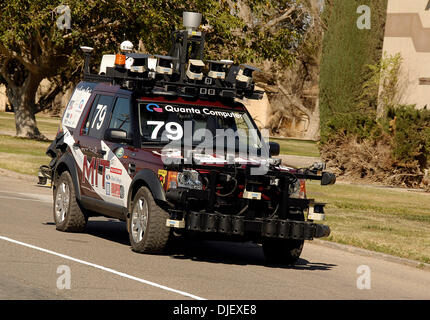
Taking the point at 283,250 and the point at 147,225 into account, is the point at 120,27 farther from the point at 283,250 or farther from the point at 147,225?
the point at 147,225

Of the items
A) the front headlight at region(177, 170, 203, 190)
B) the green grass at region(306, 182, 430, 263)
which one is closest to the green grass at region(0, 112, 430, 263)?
the green grass at region(306, 182, 430, 263)

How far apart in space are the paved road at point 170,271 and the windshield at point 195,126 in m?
1.52

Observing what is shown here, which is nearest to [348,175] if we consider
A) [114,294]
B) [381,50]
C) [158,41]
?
[158,41]

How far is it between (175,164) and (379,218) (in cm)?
919

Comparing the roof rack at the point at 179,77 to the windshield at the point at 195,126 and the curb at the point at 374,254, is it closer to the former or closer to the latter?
the windshield at the point at 195,126

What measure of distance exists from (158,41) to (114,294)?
2779 centimetres

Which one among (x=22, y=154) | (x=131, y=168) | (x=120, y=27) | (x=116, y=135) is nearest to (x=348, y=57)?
(x=120, y=27)

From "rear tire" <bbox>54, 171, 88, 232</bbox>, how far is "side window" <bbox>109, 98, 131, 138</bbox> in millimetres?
1248

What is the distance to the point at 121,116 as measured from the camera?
12.7m

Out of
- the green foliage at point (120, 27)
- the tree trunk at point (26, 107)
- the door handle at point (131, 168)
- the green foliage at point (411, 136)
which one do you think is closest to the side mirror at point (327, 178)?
the door handle at point (131, 168)

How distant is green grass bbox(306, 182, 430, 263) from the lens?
49.2 feet

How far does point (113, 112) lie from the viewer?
508 inches

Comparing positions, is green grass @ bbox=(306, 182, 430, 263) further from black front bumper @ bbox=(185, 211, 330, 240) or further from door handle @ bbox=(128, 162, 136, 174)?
door handle @ bbox=(128, 162, 136, 174)
